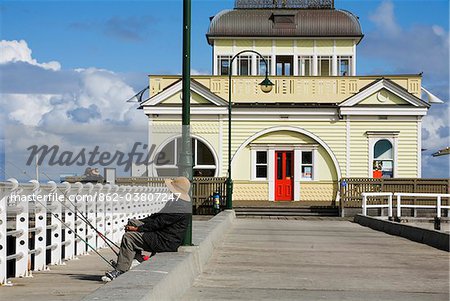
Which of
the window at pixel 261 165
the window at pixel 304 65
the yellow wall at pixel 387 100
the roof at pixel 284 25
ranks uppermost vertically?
the roof at pixel 284 25

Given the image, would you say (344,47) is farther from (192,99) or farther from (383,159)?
(192,99)

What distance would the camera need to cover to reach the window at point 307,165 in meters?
44.9

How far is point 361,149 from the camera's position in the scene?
45.0m

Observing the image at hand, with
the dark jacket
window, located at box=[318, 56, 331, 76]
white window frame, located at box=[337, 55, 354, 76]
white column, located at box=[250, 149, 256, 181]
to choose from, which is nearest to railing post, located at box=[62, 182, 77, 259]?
the dark jacket

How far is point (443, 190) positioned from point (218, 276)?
102 ft

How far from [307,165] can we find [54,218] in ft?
100

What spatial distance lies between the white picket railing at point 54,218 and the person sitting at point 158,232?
1.63 meters

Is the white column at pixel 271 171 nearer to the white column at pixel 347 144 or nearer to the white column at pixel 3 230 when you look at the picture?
the white column at pixel 347 144

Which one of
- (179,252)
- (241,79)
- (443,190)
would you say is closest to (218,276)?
(179,252)

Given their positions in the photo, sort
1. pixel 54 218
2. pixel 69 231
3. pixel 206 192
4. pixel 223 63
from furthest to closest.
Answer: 1. pixel 223 63
2. pixel 206 192
3. pixel 69 231
4. pixel 54 218

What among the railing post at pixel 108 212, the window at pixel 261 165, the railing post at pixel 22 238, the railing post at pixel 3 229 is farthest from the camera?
the window at pixel 261 165

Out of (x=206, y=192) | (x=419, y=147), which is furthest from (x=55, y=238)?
(x=419, y=147)

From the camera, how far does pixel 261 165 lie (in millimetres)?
45125

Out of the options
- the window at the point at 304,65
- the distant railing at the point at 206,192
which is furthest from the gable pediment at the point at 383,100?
the distant railing at the point at 206,192
